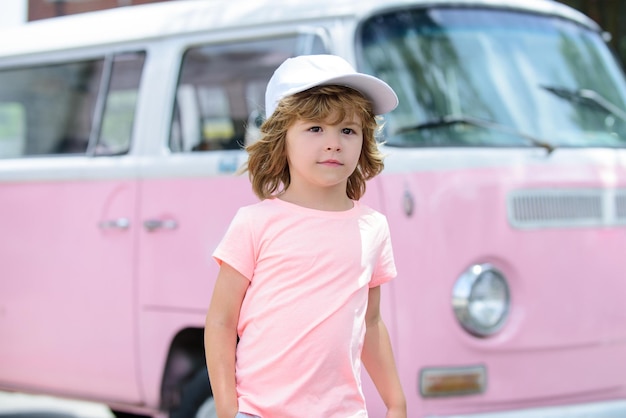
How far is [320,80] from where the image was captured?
260cm

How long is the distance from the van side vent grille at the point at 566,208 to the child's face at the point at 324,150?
184 centimetres

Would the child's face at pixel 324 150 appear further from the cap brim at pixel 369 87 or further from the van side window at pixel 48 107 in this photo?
the van side window at pixel 48 107

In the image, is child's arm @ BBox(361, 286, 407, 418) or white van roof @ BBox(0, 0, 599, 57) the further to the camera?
white van roof @ BBox(0, 0, 599, 57)

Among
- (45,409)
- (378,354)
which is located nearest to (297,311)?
(378,354)

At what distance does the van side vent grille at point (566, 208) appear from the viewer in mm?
4391

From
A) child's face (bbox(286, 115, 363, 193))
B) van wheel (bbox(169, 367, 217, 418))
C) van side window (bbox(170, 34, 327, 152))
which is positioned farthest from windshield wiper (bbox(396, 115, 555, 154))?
child's face (bbox(286, 115, 363, 193))

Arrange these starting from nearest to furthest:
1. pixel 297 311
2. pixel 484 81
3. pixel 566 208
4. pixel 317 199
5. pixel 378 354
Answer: pixel 297 311 → pixel 317 199 → pixel 378 354 → pixel 566 208 → pixel 484 81

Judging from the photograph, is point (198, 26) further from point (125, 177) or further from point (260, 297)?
point (260, 297)

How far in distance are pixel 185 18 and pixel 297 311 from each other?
9.11 feet

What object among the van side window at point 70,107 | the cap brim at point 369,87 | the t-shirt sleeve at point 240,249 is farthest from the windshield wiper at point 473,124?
the t-shirt sleeve at point 240,249

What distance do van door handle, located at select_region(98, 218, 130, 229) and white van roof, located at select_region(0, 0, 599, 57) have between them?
87 centimetres

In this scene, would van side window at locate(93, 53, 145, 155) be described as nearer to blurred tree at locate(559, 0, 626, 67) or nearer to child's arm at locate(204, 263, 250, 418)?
child's arm at locate(204, 263, 250, 418)

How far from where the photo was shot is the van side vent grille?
4.39m

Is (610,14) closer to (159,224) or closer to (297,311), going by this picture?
(159,224)
